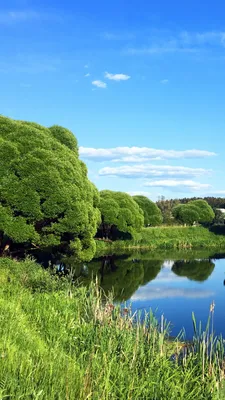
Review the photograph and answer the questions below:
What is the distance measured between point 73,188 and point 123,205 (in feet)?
82.4

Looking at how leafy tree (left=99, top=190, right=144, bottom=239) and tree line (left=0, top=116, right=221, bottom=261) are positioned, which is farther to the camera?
leafy tree (left=99, top=190, right=144, bottom=239)

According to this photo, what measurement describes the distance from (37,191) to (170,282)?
40.6ft

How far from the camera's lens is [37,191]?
16.6m

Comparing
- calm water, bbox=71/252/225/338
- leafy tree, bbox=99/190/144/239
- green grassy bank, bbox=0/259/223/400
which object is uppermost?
leafy tree, bbox=99/190/144/239

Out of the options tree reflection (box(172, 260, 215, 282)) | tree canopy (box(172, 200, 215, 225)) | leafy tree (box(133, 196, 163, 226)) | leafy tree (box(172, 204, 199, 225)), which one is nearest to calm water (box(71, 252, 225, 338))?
tree reflection (box(172, 260, 215, 282))

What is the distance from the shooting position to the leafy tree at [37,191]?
16125 millimetres

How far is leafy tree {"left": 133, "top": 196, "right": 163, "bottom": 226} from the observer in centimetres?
5434

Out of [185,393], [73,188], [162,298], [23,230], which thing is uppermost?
[73,188]

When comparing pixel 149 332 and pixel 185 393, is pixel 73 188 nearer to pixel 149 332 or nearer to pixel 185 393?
pixel 149 332

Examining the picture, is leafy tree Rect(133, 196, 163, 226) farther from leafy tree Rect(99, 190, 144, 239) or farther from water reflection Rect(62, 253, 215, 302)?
water reflection Rect(62, 253, 215, 302)

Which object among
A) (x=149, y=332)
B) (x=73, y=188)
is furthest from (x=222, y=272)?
(x=149, y=332)

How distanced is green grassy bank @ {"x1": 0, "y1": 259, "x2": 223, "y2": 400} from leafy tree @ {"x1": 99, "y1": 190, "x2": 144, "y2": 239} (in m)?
28.9

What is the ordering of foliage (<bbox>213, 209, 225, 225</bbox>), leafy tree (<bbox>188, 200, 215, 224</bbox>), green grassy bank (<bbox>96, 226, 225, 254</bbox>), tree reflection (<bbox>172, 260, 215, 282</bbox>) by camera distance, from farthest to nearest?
foliage (<bbox>213, 209, 225, 225</bbox>) → leafy tree (<bbox>188, 200, 215, 224</bbox>) → green grassy bank (<bbox>96, 226, 225, 254</bbox>) → tree reflection (<bbox>172, 260, 215, 282</bbox>)

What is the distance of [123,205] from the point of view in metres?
42.2
